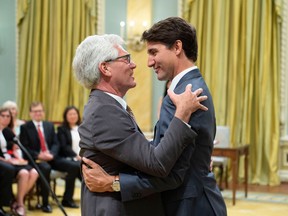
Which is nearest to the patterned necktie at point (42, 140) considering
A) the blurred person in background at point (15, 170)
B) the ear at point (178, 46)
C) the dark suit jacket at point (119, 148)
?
the blurred person in background at point (15, 170)

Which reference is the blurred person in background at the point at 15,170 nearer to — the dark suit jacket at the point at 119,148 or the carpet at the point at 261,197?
the carpet at the point at 261,197

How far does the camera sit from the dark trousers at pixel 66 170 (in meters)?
5.71

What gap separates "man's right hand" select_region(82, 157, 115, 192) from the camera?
188 cm

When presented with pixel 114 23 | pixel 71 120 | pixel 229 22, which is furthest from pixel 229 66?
pixel 71 120

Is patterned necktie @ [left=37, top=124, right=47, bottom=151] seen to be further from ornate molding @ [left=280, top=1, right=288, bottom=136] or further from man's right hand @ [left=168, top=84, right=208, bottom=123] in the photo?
man's right hand @ [left=168, top=84, right=208, bottom=123]

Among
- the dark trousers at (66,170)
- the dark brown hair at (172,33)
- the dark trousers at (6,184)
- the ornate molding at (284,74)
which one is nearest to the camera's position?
the dark brown hair at (172,33)

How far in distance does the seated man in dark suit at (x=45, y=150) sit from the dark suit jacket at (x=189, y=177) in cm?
400

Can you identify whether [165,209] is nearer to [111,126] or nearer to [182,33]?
[111,126]

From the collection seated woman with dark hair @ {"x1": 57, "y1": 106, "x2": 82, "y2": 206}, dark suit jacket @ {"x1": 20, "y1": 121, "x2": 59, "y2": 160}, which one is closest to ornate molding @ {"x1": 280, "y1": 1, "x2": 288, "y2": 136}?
seated woman with dark hair @ {"x1": 57, "y1": 106, "x2": 82, "y2": 206}

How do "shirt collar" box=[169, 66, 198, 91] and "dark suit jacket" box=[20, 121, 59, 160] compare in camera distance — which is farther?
"dark suit jacket" box=[20, 121, 59, 160]

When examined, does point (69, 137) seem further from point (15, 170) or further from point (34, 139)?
point (15, 170)

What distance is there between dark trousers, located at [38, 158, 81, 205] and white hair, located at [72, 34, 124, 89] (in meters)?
3.92

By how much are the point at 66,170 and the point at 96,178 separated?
4.13 m

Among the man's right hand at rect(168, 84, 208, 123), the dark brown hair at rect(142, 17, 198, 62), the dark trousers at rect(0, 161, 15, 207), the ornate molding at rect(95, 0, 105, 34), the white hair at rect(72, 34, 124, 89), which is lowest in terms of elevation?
the dark trousers at rect(0, 161, 15, 207)
